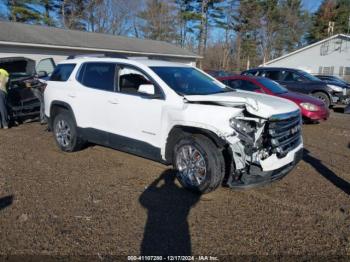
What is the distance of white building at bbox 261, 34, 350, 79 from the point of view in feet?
108

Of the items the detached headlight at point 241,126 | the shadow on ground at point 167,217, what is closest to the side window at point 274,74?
the shadow on ground at point 167,217

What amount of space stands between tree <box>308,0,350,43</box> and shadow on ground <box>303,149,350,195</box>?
50795mm

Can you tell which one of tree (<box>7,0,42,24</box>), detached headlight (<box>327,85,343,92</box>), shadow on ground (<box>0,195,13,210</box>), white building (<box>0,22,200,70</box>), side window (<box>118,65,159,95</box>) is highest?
tree (<box>7,0,42,24</box>)

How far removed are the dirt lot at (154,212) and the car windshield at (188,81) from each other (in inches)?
56.0

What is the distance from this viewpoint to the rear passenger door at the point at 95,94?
5.65 meters

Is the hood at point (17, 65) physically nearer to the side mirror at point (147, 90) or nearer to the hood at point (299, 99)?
the side mirror at point (147, 90)

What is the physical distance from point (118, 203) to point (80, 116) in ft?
7.93

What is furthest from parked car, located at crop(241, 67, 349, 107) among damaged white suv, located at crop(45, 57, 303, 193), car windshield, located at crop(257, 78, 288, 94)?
damaged white suv, located at crop(45, 57, 303, 193)

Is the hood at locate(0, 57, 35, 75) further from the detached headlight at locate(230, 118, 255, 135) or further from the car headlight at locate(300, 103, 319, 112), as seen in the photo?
the detached headlight at locate(230, 118, 255, 135)

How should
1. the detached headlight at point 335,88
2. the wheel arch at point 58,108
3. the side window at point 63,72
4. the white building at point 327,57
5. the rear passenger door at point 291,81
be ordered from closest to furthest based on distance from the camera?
1. the wheel arch at point 58,108
2. the side window at point 63,72
3. the rear passenger door at point 291,81
4. the detached headlight at point 335,88
5. the white building at point 327,57

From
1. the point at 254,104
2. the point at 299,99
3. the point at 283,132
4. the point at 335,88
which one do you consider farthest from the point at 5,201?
the point at 335,88

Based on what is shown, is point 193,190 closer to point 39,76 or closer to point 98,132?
point 98,132

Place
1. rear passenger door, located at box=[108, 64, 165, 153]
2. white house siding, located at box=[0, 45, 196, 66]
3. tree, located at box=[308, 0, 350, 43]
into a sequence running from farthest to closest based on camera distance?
1. tree, located at box=[308, 0, 350, 43]
2. white house siding, located at box=[0, 45, 196, 66]
3. rear passenger door, located at box=[108, 64, 165, 153]

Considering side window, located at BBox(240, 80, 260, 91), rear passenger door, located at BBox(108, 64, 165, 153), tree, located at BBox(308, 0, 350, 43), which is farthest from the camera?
tree, located at BBox(308, 0, 350, 43)
